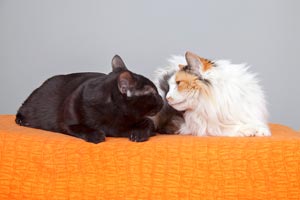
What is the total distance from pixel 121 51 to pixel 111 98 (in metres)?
1.14

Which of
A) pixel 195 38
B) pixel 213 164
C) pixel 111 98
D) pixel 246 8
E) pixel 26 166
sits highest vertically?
pixel 246 8

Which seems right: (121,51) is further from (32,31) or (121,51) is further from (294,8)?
(294,8)

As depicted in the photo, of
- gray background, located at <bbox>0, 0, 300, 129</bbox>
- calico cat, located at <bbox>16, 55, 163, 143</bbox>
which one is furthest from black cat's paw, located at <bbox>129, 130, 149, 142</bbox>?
gray background, located at <bbox>0, 0, 300, 129</bbox>

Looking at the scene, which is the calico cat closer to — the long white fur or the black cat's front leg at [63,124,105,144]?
the black cat's front leg at [63,124,105,144]

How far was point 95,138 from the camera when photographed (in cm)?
170

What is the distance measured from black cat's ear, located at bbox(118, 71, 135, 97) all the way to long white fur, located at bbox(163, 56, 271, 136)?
246mm

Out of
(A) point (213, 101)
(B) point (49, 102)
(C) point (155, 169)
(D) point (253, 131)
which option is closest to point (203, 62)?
(A) point (213, 101)

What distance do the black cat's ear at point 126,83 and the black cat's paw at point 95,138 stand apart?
0.20 metres

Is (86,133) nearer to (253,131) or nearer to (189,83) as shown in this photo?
(189,83)

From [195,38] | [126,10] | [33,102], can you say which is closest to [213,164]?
[33,102]

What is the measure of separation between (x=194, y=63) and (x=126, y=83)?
35cm

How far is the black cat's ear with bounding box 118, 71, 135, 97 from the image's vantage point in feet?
5.56

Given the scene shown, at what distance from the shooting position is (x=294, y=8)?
2.74 meters

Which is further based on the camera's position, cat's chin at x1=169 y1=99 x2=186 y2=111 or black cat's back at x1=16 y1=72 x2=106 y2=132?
black cat's back at x1=16 y1=72 x2=106 y2=132
